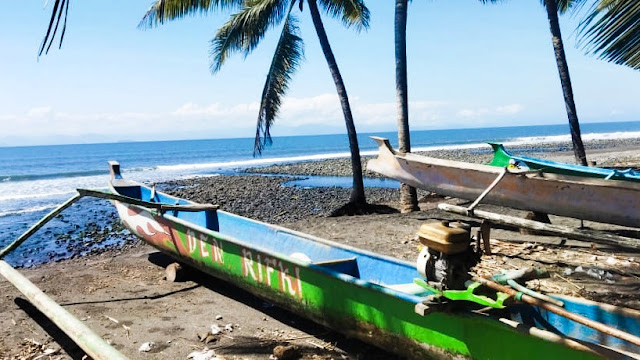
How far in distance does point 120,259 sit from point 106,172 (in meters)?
32.5

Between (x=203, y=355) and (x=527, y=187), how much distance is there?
583 centimetres

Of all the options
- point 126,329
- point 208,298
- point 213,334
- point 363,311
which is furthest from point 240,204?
point 363,311

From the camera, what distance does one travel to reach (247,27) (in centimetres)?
1205

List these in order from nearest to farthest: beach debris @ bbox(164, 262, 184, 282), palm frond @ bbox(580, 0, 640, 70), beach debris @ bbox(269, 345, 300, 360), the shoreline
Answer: palm frond @ bbox(580, 0, 640, 70)
beach debris @ bbox(269, 345, 300, 360)
beach debris @ bbox(164, 262, 184, 282)
the shoreline

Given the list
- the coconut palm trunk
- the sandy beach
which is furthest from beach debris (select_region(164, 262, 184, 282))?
the coconut palm trunk

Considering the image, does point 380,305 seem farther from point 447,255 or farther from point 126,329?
point 126,329

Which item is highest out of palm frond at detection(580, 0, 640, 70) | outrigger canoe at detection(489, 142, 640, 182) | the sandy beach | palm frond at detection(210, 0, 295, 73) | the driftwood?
palm frond at detection(210, 0, 295, 73)

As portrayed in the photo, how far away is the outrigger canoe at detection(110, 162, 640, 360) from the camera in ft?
10.7

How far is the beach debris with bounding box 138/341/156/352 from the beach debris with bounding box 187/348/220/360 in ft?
1.72

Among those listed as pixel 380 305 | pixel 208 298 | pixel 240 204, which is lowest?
pixel 240 204

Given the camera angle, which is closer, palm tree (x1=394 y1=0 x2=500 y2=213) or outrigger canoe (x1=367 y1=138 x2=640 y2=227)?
outrigger canoe (x1=367 y1=138 x2=640 y2=227)

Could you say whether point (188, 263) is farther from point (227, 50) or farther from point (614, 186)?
point (227, 50)

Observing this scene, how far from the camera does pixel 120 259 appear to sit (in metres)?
8.85

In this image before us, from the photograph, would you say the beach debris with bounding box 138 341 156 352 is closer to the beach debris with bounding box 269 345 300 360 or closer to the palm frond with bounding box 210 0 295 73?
the beach debris with bounding box 269 345 300 360
